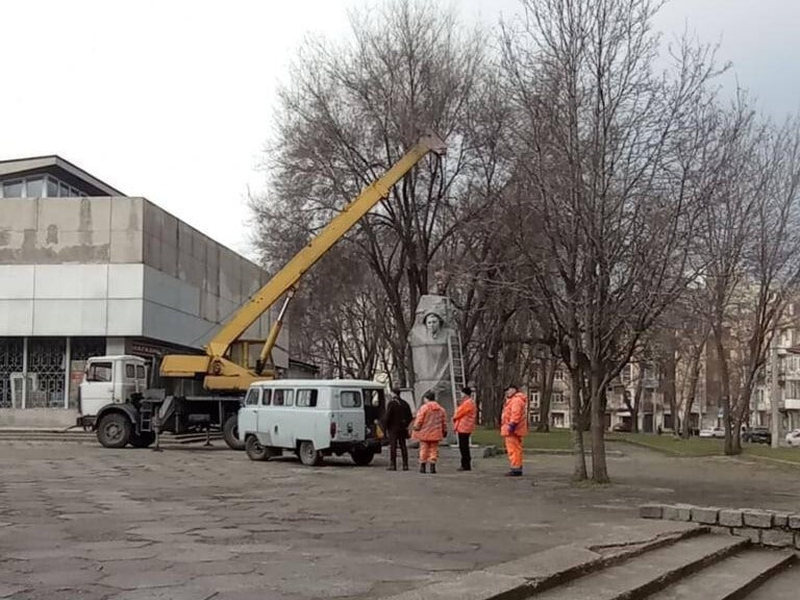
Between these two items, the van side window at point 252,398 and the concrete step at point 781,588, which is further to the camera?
the van side window at point 252,398

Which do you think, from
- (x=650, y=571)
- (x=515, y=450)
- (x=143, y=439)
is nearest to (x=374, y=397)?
(x=515, y=450)

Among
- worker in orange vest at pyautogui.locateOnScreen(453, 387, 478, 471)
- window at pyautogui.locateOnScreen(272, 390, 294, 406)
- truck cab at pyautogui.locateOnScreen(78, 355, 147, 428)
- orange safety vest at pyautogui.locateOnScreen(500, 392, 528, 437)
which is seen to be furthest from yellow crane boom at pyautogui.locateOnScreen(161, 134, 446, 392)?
orange safety vest at pyautogui.locateOnScreen(500, 392, 528, 437)

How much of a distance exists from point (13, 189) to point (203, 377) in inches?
989

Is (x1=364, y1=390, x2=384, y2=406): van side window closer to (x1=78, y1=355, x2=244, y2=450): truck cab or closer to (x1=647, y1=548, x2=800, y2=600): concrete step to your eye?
(x1=78, y1=355, x2=244, y2=450): truck cab

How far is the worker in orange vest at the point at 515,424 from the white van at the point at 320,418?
135 inches

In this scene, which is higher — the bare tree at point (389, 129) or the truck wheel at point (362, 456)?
the bare tree at point (389, 129)

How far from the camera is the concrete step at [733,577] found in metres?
8.59

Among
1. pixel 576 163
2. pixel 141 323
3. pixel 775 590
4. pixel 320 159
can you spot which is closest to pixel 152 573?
pixel 775 590

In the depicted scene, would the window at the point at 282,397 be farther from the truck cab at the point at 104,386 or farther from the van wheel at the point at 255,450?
the truck cab at the point at 104,386

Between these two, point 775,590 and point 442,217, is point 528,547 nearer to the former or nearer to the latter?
point 775,590

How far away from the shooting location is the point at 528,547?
1021 centimetres

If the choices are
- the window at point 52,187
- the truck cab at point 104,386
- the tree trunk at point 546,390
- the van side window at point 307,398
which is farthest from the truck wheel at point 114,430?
the tree trunk at point 546,390

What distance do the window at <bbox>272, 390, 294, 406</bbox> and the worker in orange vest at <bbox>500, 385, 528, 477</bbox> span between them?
516cm

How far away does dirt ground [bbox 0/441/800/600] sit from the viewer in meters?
8.12
